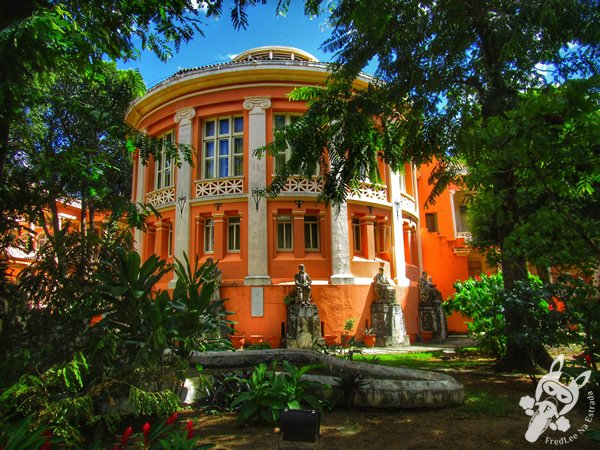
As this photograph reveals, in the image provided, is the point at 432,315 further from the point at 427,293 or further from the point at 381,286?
the point at 381,286

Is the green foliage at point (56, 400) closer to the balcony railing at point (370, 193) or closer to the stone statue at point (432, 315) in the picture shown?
the balcony railing at point (370, 193)

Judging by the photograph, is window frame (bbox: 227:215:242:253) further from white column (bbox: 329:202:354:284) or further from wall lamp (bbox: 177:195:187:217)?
white column (bbox: 329:202:354:284)

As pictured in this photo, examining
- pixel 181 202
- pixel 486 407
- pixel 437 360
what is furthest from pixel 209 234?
pixel 486 407

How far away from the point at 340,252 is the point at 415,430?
11224 millimetres

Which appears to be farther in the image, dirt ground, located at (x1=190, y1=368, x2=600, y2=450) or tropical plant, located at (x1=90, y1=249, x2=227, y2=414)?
tropical plant, located at (x1=90, y1=249, x2=227, y2=414)

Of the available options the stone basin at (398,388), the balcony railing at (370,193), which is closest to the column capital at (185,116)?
Answer: the balcony railing at (370,193)

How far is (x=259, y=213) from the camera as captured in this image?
1586 cm

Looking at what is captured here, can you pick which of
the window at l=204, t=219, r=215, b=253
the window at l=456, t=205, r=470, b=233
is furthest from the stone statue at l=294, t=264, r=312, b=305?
the window at l=456, t=205, r=470, b=233

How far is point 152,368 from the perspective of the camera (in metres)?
4.54

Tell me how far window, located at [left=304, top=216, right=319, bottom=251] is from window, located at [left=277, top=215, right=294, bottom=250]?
617 millimetres

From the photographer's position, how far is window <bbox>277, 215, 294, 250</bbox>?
53.6 ft

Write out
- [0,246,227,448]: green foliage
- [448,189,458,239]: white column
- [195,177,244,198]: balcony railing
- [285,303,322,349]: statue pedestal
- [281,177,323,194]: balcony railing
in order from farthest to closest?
[448,189,458,239]: white column → [195,177,244,198]: balcony railing → [281,177,323,194]: balcony railing → [285,303,322,349]: statue pedestal → [0,246,227,448]: green foliage

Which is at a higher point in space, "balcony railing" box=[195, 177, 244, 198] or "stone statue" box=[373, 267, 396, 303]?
"balcony railing" box=[195, 177, 244, 198]

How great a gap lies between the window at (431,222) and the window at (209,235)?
14109 millimetres
